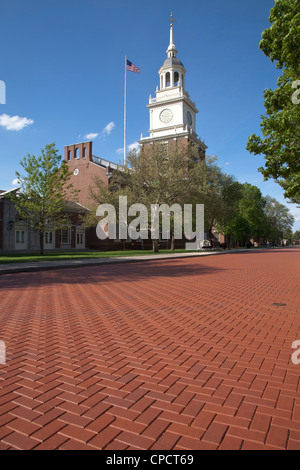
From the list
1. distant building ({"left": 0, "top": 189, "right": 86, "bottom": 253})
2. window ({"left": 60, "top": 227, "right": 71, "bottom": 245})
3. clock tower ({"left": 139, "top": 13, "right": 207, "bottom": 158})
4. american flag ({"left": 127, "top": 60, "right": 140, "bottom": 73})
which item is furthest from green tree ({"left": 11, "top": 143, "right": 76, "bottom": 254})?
clock tower ({"left": 139, "top": 13, "right": 207, "bottom": 158})

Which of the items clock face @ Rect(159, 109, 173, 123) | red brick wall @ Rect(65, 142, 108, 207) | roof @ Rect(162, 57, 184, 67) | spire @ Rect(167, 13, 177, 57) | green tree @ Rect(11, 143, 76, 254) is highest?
spire @ Rect(167, 13, 177, 57)

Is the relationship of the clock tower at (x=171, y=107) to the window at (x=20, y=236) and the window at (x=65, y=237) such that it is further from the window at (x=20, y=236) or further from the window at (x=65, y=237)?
the window at (x=20, y=236)

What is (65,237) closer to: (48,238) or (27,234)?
(48,238)

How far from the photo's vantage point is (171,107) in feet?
197

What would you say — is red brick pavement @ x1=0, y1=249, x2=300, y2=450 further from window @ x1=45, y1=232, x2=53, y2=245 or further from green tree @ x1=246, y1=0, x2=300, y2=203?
window @ x1=45, y1=232, x2=53, y2=245

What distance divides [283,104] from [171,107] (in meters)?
51.0

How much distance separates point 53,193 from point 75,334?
21.3m

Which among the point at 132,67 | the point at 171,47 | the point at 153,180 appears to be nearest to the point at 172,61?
the point at 171,47

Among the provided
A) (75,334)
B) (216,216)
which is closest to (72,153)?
(216,216)

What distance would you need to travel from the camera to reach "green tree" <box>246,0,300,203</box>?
35.4 ft

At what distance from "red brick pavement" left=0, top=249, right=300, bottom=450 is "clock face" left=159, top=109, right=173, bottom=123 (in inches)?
2347

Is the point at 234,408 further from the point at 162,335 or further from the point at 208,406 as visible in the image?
the point at 162,335

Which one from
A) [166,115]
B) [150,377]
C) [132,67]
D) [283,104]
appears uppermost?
[132,67]

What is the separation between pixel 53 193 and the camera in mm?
24281
